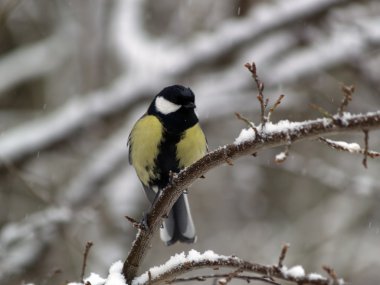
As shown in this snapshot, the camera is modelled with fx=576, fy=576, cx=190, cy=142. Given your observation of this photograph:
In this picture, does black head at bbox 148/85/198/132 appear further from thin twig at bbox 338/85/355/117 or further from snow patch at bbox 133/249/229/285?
thin twig at bbox 338/85/355/117

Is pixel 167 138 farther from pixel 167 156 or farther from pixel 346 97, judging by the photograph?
pixel 346 97

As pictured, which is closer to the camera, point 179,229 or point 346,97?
point 346,97

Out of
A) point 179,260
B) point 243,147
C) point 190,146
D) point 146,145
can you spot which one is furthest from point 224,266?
point 146,145

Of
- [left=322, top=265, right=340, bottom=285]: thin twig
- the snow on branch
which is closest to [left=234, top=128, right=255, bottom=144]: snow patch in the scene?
the snow on branch

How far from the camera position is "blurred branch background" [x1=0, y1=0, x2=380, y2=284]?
6434mm

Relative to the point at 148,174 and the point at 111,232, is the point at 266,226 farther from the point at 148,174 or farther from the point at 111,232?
the point at 148,174

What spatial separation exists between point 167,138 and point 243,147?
1.29 metres

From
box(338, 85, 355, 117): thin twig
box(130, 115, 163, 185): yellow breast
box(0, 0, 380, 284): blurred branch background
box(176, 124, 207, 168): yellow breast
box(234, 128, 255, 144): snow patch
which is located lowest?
box(338, 85, 355, 117): thin twig

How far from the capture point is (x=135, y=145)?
3268mm

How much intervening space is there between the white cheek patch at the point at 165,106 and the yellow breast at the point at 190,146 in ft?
0.46

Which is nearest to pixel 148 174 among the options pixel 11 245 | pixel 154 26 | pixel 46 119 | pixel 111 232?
pixel 11 245

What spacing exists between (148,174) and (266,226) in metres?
5.93

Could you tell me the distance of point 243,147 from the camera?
5.92ft

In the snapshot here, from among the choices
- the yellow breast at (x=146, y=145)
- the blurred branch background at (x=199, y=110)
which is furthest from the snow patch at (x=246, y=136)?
the blurred branch background at (x=199, y=110)
